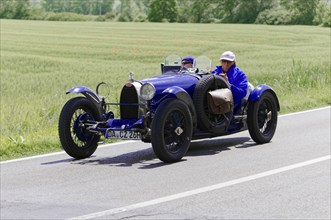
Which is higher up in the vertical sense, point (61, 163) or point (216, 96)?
point (216, 96)

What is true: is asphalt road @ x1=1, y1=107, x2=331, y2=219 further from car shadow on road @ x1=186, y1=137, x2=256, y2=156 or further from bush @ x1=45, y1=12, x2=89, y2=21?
bush @ x1=45, y1=12, x2=89, y2=21

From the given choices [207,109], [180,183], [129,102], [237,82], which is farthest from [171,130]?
[237,82]

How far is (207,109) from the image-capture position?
12.6m

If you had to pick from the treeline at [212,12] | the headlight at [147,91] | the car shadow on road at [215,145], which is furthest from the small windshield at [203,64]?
the treeline at [212,12]

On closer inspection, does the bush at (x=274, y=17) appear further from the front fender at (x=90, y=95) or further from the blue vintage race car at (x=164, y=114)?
the front fender at (x=90, y=95)

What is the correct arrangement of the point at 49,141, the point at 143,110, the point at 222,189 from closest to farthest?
the point at 222,189 < the point at 143,110 < the point at 49,141

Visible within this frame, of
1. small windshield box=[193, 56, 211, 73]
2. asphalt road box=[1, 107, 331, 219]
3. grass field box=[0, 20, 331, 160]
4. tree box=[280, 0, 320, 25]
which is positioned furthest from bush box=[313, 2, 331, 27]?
asphalt road box=[1, 107, 331, 219]

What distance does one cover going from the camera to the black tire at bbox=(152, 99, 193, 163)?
1141cm

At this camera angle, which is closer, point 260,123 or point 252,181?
point 252,181

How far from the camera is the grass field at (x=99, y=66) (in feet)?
50.6

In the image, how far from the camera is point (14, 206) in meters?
9.16

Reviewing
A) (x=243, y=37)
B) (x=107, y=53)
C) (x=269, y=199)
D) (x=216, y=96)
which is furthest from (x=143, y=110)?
(x=243, y=37)

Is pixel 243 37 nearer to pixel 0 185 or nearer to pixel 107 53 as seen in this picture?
pixel 107 53

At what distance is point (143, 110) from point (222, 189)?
2496mm
